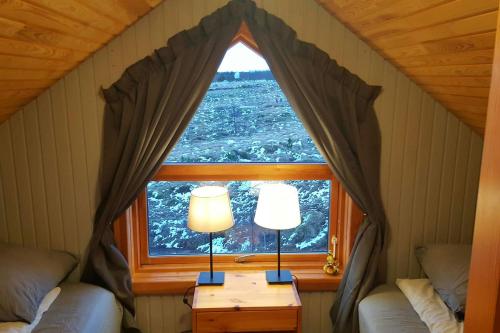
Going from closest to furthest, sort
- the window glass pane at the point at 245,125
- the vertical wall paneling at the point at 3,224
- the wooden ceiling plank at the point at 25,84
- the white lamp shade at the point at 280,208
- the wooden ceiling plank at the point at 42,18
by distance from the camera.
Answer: the wooden ceiling plank at the point at 42,18 < the wooden ceiling plank at the point at 25,84 < the white lamp shade at the point at 280,208 < the vertical wall paneling at the point at 3,224 < the window glass pane at the point at 245,125

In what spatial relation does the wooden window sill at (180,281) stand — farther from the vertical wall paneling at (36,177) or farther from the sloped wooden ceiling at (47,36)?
the sloped wooden ceiling at (47,36)

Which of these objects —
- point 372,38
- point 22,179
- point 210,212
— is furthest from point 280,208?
point 22,179

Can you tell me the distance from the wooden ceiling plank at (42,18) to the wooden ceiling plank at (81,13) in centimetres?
2

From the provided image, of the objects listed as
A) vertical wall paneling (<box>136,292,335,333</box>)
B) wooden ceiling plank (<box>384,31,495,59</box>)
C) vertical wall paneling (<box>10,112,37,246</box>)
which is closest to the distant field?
vertical wall paneling (<box>136,292,335,333</box>)

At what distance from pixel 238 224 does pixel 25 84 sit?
1.35m

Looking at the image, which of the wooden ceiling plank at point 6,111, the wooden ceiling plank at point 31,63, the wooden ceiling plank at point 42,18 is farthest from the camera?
the wooden ceiling plank at point 6,111

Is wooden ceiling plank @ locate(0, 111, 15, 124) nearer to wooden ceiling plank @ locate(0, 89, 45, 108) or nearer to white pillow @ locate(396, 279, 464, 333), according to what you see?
wooden ceiling plank @ locate(0, 89, 45, 108)

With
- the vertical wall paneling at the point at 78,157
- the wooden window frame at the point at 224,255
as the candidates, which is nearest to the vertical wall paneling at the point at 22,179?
the vertical wall paneling at the point at 78,157

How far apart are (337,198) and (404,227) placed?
0.41 metres

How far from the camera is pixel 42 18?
4.27ft

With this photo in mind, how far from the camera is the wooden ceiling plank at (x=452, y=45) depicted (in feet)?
4.22

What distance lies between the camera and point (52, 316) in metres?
1.81

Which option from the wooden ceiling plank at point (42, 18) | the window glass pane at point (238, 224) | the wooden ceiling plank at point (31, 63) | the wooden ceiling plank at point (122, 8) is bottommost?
the window glass pane at point (238, 224)

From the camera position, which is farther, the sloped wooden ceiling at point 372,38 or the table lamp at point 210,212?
the table lamp at point 210,212
